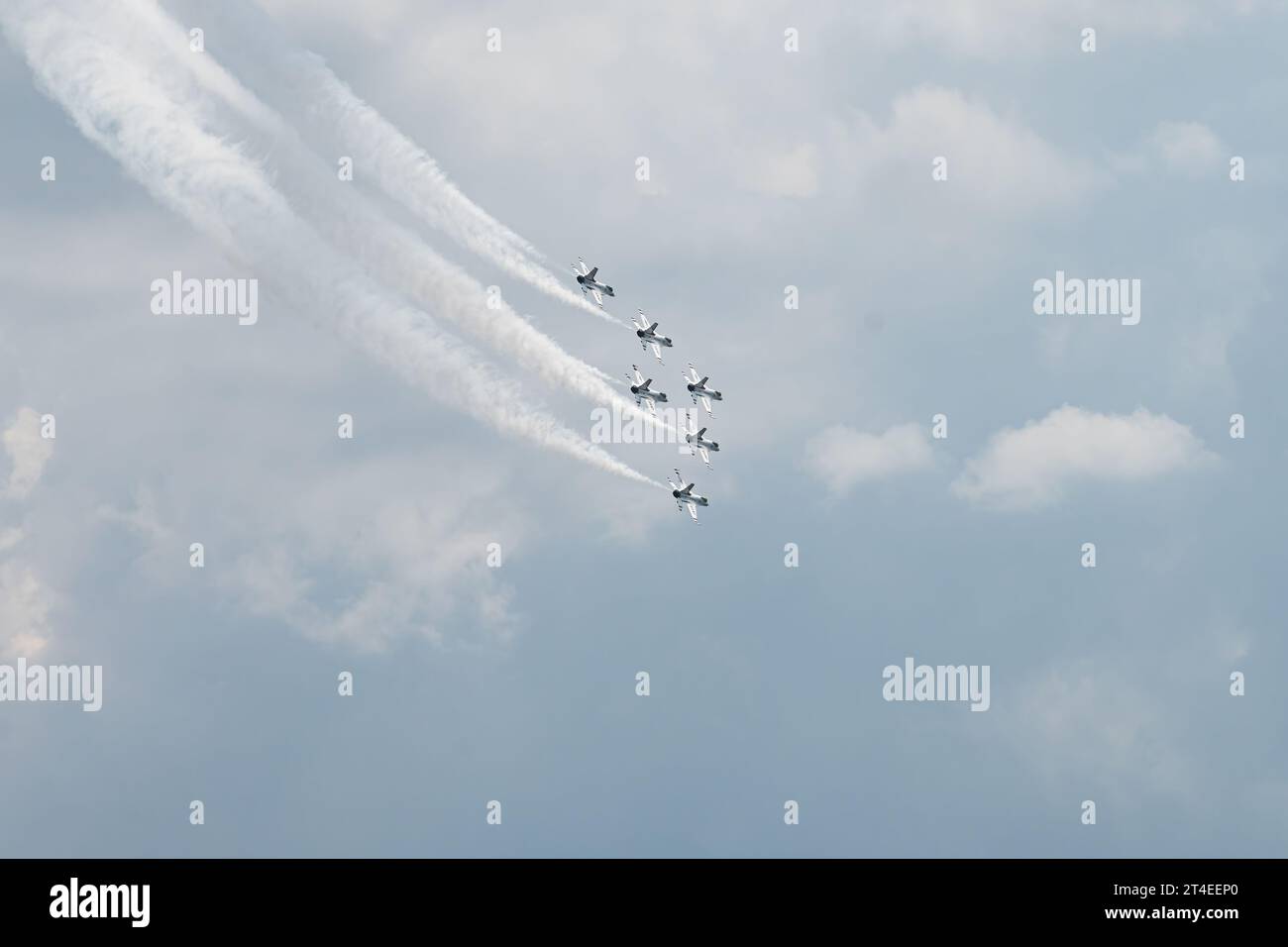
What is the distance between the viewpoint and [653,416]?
4547 inches
